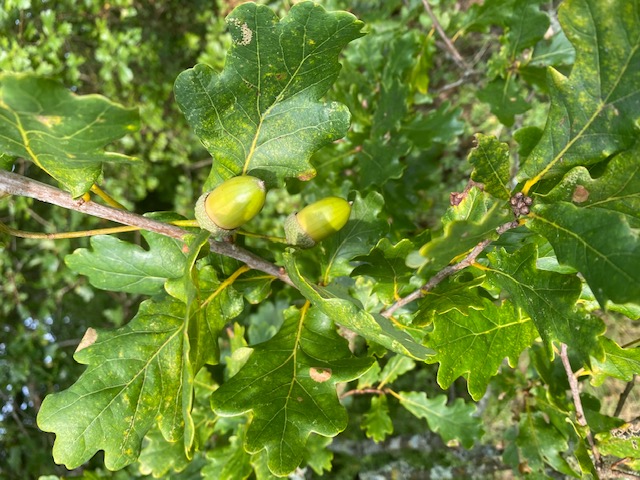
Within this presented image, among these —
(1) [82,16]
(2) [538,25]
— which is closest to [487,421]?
(2) [538,25]

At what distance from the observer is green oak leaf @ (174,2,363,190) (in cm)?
99

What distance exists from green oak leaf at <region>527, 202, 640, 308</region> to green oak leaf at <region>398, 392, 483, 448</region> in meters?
1.46

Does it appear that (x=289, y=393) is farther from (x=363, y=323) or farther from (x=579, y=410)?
(x=579, y=410)

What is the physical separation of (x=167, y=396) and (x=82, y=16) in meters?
3.35

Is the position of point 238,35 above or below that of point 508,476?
above

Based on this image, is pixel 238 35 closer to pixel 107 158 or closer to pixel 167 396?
pixel 107 158

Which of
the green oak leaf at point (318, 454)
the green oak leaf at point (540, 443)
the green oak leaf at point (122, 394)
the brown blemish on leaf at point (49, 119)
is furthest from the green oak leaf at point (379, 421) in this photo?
the brown blemish on leaf at point (49, 119)

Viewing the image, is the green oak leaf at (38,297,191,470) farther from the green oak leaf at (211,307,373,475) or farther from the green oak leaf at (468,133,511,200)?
the green oak leaf at (468,133,511,200)

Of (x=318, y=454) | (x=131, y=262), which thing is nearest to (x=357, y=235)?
(x=131, y=262)

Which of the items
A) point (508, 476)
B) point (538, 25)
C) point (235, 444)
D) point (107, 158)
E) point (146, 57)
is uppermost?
point (107, 158)

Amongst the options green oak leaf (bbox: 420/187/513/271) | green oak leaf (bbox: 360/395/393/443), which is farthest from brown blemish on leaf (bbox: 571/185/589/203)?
green oak leaf (bbox: 360/395/393/443)

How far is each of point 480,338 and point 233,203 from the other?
28.3 inches

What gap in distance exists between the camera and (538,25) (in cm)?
195

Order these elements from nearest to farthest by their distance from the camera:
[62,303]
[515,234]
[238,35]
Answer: [238,35] < [515,234] < [62,303]
